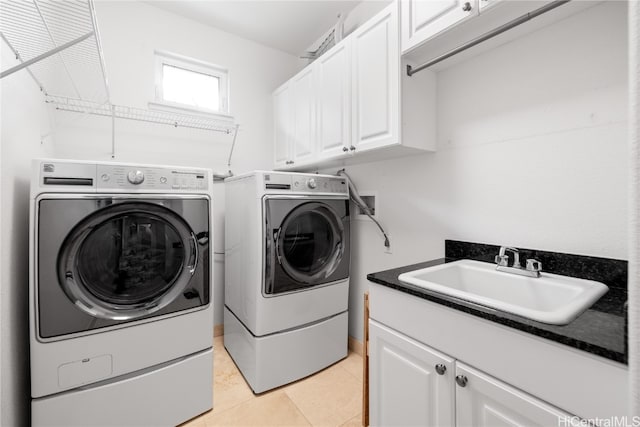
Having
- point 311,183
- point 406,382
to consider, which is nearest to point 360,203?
point 311,183

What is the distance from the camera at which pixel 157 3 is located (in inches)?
83.3

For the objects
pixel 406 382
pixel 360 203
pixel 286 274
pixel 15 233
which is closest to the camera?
pixel 406 382

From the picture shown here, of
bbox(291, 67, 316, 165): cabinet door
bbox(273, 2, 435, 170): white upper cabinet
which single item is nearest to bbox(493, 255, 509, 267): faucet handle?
bbox(273, 2, 435, 170): white upper cabinet

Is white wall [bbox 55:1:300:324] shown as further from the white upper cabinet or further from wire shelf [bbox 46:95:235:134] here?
the white upper cabinet

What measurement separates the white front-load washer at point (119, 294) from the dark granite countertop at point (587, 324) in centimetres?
115

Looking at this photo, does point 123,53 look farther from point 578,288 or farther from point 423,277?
point 578,288

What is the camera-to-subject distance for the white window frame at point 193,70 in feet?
7.18

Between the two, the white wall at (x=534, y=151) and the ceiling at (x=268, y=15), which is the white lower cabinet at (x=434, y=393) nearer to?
the white wall at (x=534, y=151)

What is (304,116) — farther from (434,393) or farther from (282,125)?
(434,393)

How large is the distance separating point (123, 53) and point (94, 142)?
72 cm

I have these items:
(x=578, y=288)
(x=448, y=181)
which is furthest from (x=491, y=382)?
(x=448, y=181)

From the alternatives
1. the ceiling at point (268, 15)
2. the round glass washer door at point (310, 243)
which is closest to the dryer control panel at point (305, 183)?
the round glass washer door at point (310, 243)

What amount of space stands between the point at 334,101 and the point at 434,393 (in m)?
1.70

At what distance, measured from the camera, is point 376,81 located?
60.4 inches
